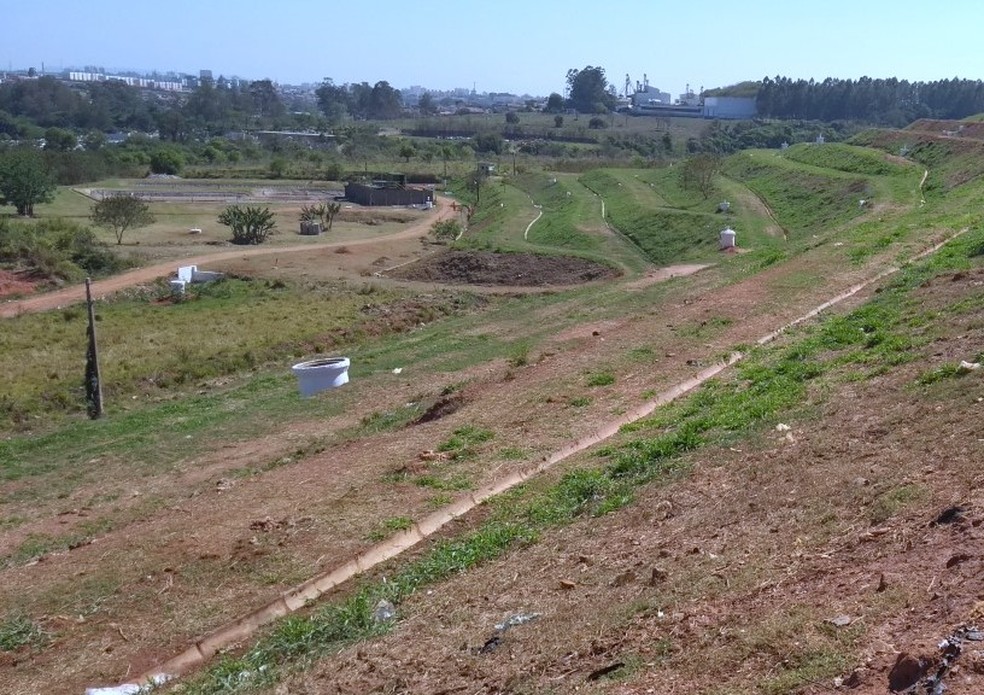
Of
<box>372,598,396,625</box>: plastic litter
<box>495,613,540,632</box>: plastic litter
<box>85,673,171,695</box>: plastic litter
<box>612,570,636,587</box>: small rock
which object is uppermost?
<box>612,570,636,587</box>: small rock

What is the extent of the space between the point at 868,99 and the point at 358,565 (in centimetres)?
12280

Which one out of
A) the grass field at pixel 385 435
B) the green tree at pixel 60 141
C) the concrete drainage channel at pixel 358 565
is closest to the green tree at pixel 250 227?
the grass field at pixel 385 435

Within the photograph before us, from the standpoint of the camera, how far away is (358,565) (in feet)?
27.0

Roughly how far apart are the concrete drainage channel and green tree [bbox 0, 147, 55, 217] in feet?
158

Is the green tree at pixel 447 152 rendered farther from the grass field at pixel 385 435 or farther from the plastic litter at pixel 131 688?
the plastic litter at pixel 131 688

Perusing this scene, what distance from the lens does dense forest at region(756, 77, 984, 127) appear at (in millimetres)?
112438

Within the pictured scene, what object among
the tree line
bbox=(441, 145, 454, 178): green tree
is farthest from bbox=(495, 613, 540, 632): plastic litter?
the tree line

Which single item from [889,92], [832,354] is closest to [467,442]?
[832,354]

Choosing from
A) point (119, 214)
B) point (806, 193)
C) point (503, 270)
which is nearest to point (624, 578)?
point (503, 270)

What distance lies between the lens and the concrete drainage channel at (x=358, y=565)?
7196 mm

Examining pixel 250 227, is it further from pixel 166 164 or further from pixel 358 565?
pixel 166 164

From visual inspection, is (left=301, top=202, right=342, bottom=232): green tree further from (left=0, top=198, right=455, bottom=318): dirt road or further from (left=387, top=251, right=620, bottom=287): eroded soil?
(left=387, top=251, right=620, bottom=287): eroded soil

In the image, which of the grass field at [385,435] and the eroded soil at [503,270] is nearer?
the grass field at [385,435]

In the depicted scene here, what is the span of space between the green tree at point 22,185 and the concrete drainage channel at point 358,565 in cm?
4825
